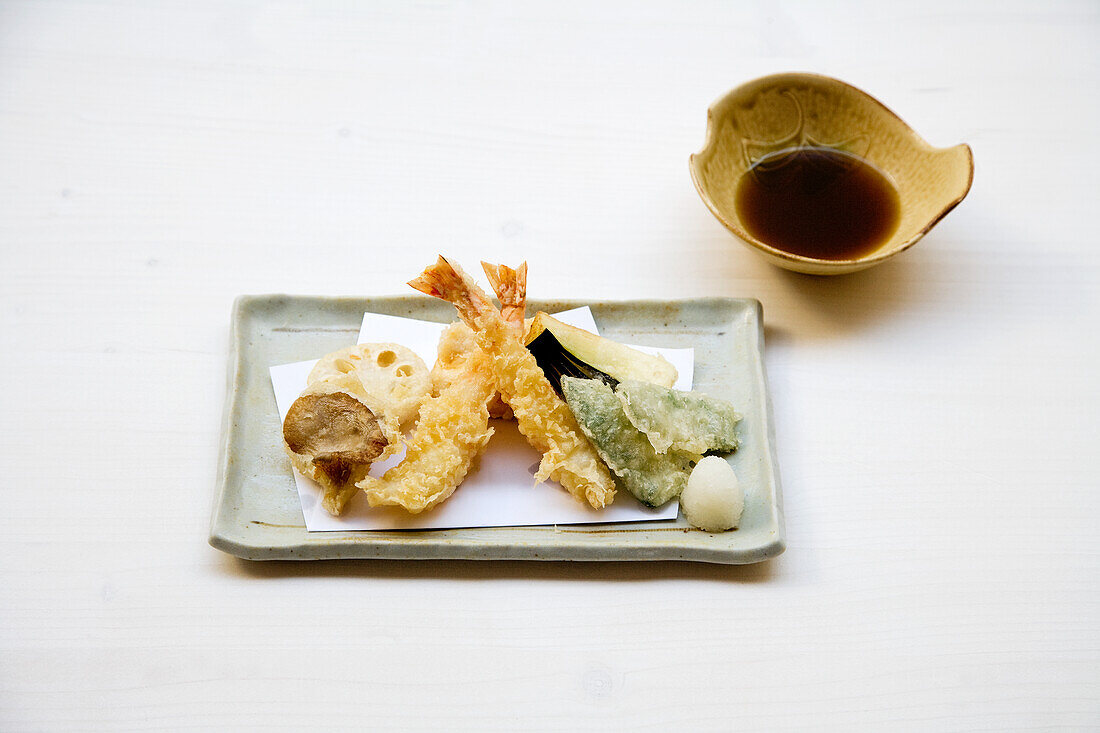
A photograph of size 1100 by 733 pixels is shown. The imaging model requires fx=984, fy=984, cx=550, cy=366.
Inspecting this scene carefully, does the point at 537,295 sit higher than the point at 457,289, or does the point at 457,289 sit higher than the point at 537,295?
the point at 537,295

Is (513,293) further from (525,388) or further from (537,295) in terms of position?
(537,295)

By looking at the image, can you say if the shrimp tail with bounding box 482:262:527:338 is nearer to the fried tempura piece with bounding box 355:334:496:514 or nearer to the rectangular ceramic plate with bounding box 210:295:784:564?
the fried tempura piece with bounding box 355:334:496:514

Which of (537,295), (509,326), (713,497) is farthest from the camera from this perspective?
(537,295)

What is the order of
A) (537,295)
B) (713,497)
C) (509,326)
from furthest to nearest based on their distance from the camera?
1. (537,295)
2. (509,326)
3. (713,497)

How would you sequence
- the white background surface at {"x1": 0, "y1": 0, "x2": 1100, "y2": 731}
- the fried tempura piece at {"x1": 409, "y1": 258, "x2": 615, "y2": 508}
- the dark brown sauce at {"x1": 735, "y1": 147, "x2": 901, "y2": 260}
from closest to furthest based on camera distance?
the white background surface at {"x1": 0, "y1": 0, "x2": 1100, "y2": 731} → the fried tempura piece at {"x1": 409, "y1": 258, "x2": 615, "y2": 508} → the dark brown sauce at {"x1": 735, "y1": 147, "x2": 901, "y2": 260}

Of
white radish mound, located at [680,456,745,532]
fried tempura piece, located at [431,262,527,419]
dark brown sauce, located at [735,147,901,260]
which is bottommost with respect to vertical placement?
→ white radish mound, located at [680,456,745,532]

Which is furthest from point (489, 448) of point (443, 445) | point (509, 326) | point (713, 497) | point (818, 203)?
point (818, 203)

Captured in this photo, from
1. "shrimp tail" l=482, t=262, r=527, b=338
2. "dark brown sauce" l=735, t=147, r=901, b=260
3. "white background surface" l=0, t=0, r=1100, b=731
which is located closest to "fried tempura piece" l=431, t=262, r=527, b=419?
"shrimp tail" l=482, t=262, r=527, b=338

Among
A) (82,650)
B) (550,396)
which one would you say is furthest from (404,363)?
(82,650)
